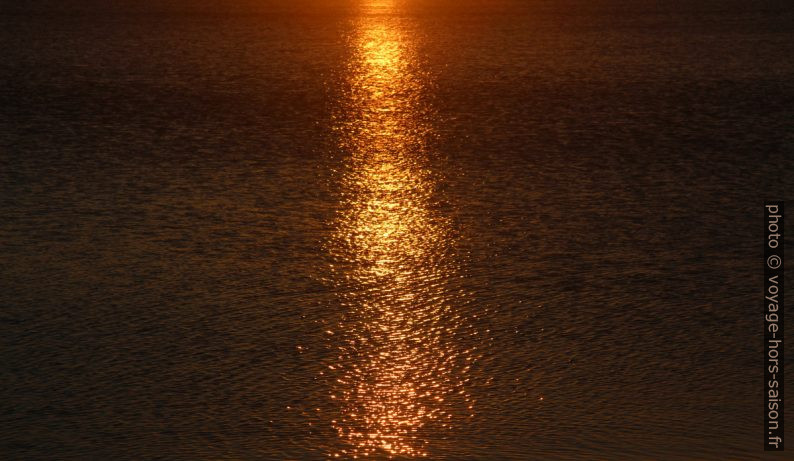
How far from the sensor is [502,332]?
4930mm

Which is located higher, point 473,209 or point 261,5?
point 473,209

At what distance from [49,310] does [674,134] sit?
476 centimetres

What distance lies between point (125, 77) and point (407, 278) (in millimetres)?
6100

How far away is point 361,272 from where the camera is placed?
18.6 ft

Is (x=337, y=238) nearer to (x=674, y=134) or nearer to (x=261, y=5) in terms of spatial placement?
(x=674, y=134)

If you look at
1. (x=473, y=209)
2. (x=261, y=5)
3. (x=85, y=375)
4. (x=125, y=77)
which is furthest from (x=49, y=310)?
(x=261, y=5)

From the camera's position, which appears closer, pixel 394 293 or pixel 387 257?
pixel 394 293

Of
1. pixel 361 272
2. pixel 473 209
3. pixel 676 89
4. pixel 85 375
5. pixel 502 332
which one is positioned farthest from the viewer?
pixel 676 89

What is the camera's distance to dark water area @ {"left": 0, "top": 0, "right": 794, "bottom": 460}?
4102 millimetres

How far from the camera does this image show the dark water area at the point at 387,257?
13.5 feet

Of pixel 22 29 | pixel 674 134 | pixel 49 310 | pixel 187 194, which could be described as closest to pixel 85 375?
pixel 49 310

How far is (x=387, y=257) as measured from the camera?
5.91 meters

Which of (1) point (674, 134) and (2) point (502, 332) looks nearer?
(2) point (502, 332)

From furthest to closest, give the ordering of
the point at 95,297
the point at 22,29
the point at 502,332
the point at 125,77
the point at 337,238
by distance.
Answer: the point at 22,29
the point at 125,77
the point at 337,238
the point at 95,297
the point at 502,332
